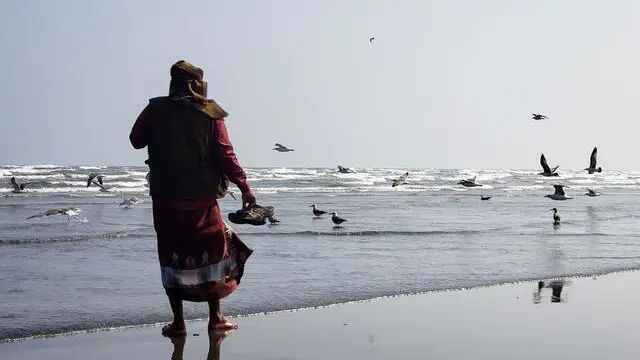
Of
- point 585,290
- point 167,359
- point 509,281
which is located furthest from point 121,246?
point 167,359

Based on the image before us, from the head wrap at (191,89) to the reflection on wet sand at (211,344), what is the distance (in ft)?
4.72

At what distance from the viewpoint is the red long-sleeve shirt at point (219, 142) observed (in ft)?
19.0

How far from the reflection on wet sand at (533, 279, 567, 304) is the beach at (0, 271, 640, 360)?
6 centimetres

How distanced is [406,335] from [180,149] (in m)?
1.94

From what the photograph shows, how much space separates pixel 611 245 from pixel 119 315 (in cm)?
908

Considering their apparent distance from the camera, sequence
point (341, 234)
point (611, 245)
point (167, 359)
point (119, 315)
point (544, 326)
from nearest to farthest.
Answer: point (167, 359)
point (544, 326)
point (119, 315)
point (611, 245)
point (341, 234)

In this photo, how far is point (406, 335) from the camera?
6035 mm

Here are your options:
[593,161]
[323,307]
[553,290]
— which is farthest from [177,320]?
[593,161]

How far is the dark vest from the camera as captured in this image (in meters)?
5.74

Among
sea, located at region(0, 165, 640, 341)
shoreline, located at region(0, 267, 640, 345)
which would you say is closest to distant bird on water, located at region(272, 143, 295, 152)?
sea, located at region(0, 165, 640, 341)

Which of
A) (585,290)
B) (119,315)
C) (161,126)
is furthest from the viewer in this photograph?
(585,290)

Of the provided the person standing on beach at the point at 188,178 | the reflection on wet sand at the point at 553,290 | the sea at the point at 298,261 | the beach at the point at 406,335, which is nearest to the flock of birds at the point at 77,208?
the sea at the point at 298,261

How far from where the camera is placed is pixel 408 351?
552 centimetres

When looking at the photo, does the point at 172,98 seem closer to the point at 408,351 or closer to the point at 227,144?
the point at 227,144
